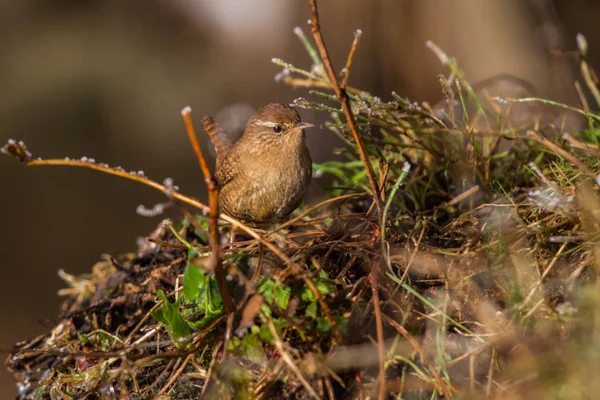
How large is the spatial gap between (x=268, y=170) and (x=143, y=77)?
6493 mm

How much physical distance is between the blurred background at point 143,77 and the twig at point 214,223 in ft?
14.1

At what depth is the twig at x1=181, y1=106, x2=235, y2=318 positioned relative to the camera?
1.70 metres

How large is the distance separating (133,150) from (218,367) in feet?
22.7

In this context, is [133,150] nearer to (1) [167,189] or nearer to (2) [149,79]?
(2) [149,79]

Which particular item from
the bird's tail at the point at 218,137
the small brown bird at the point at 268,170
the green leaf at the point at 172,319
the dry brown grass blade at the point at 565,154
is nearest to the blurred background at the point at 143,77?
the bird's tail at the point at 218,137

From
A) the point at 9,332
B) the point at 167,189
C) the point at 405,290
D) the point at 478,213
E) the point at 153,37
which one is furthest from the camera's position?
the point at 153,37

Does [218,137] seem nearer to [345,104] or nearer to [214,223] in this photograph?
[345,104]

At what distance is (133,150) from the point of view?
27.3 ft

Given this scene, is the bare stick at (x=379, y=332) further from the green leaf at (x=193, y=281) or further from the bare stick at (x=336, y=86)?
the green leaf at (x=193, y=281)

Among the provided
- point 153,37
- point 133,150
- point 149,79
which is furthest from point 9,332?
point 153,37

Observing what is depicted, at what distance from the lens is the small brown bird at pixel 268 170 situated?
9.37ft

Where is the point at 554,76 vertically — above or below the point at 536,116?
below

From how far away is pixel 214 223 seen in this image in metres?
1.76

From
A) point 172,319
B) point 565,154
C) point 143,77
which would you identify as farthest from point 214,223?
point 143,77
